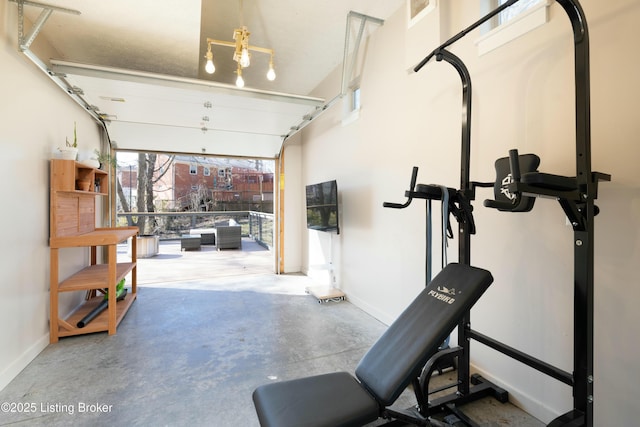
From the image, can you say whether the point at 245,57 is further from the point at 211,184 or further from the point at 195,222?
the point at 211,184

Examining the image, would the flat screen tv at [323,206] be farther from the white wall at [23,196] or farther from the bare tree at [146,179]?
the bare tree at [146,179]

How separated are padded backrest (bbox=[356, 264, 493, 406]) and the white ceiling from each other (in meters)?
2.70

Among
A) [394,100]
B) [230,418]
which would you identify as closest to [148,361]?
[230,418]

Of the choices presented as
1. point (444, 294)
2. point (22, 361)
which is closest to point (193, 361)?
point (22, 361)

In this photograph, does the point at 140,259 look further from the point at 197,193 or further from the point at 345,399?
the point at 345,399

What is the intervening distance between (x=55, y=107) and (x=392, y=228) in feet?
11.9

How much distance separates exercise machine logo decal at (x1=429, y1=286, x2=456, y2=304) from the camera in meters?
1.53

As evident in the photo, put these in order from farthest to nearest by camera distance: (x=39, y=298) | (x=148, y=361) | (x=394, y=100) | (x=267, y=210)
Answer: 1. (x=267, y=210)
2. (x=394, y=100)
3. (x=39, y=298)
4. (x=148, y=361)

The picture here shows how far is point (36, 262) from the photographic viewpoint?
2.55m

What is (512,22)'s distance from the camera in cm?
186

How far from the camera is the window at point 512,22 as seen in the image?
1.72 metres

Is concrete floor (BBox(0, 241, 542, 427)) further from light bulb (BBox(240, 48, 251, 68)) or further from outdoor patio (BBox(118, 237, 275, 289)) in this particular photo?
light bulb (BBox(240, 48, 251, 68))

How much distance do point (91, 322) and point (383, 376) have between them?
306 centimetres

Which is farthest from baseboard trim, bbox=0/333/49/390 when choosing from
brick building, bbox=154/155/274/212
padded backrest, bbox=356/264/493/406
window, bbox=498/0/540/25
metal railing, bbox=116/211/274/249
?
brick building, bbox=154/155/274/212
